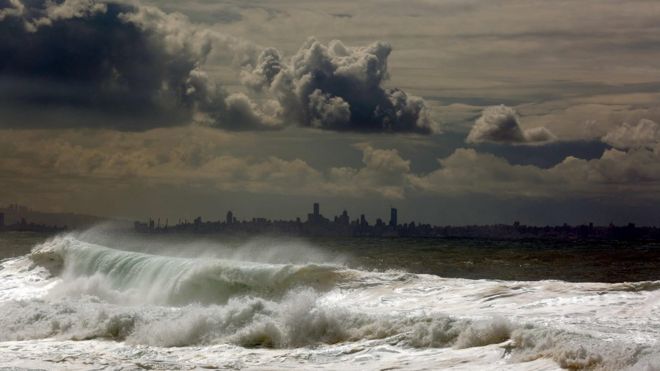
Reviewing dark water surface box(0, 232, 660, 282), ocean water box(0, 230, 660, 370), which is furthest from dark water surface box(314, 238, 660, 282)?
ocean water box(0, 230, 660, 370)

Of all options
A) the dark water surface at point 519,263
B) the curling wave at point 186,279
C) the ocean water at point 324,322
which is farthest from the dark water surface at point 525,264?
the ocean water at point 324,322

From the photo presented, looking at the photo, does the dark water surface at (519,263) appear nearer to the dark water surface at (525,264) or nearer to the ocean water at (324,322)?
the dark water surface at (525,264)

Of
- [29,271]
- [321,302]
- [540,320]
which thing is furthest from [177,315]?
[29,271]

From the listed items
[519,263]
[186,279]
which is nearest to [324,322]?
[186,279]

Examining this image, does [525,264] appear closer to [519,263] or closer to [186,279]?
[519,263]

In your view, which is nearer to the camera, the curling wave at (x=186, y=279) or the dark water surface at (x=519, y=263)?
the curling wave at (x=186, y=279)

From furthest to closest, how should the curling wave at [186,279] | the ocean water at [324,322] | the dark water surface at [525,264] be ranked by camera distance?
the dark water surface at [525,264] → the curling wave at [186,279] → the ocean water at [324,322]

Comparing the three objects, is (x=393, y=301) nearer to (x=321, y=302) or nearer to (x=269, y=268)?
(x=321, y=302)

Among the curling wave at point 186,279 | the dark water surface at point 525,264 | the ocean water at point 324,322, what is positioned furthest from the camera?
the dark water surface at point 525,264
